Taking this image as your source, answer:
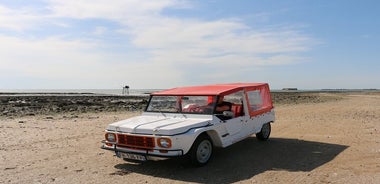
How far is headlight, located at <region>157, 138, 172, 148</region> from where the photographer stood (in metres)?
7.31

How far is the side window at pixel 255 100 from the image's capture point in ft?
32.5

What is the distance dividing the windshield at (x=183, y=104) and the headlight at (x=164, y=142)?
156 cm

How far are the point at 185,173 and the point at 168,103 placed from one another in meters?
2.33

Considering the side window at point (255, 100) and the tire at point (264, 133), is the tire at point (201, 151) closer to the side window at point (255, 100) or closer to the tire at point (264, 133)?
the side window at point (255, 100)

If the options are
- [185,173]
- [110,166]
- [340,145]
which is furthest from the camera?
[340,145]

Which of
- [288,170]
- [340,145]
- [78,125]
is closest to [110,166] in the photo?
[288,170]

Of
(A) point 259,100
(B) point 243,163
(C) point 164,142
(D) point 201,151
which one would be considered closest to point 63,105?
(A) point 259,100

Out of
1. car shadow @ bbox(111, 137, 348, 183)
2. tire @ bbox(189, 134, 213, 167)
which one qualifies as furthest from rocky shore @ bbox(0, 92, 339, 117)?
tire @ bbox(189, 134, 213, 167)

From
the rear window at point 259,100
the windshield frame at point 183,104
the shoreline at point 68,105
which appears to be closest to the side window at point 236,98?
the rear window at point 259,100

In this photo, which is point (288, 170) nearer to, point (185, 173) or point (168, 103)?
point (185, 173)

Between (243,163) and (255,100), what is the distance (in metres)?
2.43

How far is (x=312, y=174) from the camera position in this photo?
23.9ft

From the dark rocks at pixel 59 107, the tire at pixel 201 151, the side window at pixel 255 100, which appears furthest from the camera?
the dark rocks at pixel 59 107

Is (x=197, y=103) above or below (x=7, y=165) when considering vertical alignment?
above
